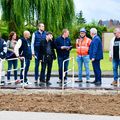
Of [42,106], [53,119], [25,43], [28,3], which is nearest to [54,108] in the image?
[42,106]

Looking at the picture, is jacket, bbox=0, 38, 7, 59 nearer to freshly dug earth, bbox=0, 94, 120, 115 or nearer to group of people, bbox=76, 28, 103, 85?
freshly dug earth, bbox=0, 94, 120, 115

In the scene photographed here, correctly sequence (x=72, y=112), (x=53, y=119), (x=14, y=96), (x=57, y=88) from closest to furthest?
(x=53, y=119) < (x=72, y=112) < (x=14, y=96) < (x=57, y=88)

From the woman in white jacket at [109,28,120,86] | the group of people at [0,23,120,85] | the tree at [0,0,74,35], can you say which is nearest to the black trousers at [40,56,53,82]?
the group of people at [0,23,120,85]

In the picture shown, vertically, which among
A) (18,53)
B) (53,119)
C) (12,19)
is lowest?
(53,119)

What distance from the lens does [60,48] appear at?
1489 cm

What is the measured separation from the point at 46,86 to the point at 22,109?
396 centimetres

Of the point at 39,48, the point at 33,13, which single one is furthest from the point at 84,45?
the point at 33,13

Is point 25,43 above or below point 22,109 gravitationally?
above

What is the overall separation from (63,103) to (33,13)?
25.6 meters

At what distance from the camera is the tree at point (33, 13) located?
117 feet

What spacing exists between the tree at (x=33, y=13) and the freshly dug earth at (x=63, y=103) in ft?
77.2

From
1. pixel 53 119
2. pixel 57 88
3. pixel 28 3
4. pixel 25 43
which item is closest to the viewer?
pixel 53 119

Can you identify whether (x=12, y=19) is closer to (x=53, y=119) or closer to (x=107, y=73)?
(x=107, y=73)

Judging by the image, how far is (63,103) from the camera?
1116cm
